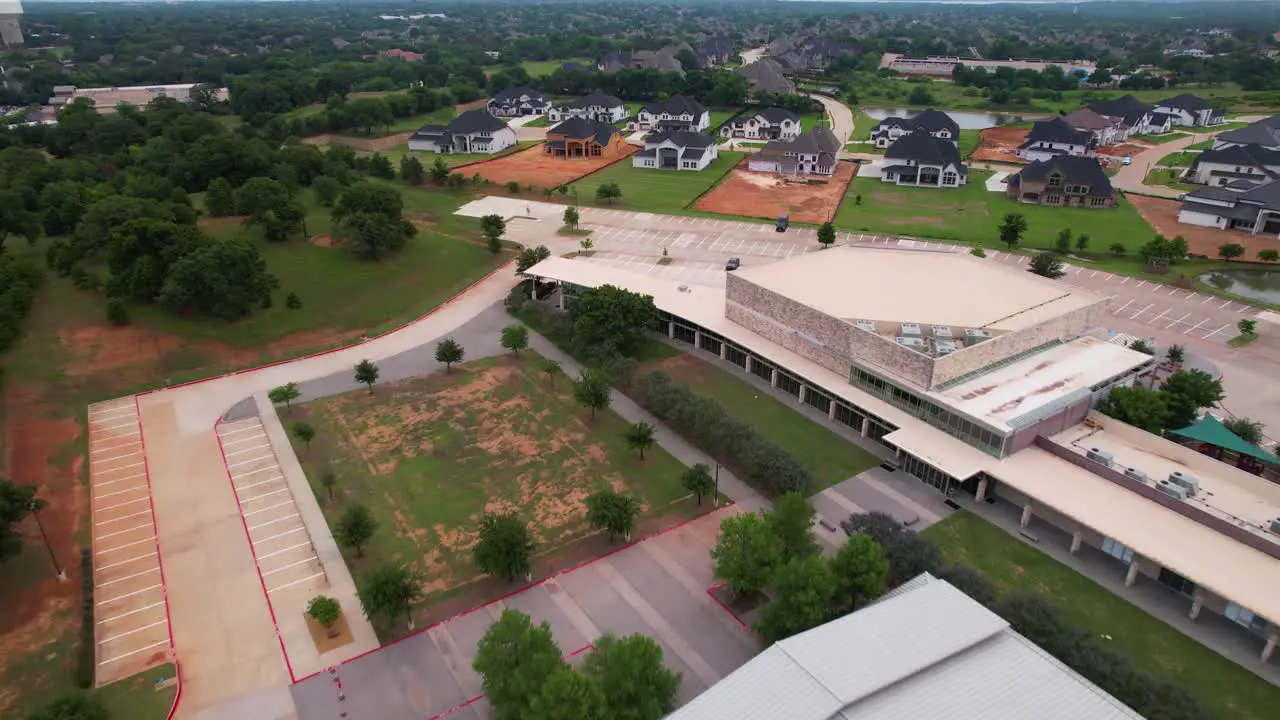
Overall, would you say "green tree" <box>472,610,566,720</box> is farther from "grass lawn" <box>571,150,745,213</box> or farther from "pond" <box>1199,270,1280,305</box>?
"pond" <box>1199,270,1280,305</box>

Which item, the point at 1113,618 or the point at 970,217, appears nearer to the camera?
the point at 1113,618

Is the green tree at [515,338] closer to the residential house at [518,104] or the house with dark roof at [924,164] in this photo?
the house with dark roof at [924,164]

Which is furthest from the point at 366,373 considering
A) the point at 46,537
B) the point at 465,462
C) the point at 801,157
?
the point at 801,157

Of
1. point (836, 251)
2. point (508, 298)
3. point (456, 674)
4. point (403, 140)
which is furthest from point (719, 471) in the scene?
point (403, 140)

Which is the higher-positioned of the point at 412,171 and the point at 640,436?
the point at 412,171

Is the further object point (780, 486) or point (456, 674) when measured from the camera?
point (780, 486)

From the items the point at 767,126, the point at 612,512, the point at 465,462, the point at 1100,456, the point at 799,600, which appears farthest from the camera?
the point at 767,126

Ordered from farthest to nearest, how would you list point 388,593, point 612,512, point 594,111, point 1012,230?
point 594,111 < point 1012,230 < point 612,512 < point 388,593

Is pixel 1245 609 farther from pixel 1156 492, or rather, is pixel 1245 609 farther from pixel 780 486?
pixel 780 486

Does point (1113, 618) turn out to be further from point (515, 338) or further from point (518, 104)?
point (518, 104)
